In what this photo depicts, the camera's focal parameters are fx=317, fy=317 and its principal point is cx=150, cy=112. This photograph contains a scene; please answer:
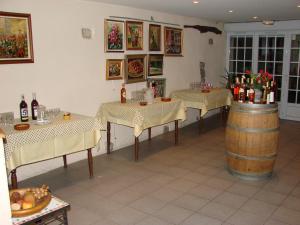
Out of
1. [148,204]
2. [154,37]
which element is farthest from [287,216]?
[154,37]

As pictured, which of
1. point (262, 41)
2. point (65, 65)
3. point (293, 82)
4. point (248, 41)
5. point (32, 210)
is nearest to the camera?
point (32, 210)

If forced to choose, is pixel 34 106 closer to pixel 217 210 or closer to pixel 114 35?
pixel 114 35

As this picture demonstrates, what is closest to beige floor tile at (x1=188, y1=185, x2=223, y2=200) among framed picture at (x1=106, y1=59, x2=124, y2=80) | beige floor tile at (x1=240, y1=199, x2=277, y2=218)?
beige floor tile at (x1=240, y1=199, x2=277, y2=218)

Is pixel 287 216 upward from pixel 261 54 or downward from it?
downward

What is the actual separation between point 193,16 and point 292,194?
4.24m

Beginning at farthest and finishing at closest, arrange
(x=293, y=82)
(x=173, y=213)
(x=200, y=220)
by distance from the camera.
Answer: (x=293, y=82) → (x=173, y=213) → (x=200, y=220)

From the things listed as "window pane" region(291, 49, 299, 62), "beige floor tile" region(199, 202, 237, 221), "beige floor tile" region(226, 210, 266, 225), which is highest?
"window pane" region(291, 49, 299, 62)

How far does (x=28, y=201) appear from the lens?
2156 mm

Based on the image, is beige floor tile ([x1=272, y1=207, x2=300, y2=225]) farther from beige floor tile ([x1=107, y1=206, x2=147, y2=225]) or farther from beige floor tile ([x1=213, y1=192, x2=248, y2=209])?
beige floor tile ([x1=107, y1=206, x2=147, y2=225])

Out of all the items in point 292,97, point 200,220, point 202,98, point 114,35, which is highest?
point 114,35

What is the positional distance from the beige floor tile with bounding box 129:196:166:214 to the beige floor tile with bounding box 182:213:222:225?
38cm

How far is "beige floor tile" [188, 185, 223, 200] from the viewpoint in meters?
3.61

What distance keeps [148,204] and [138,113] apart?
145 cm

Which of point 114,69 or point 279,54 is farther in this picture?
point 279,54
